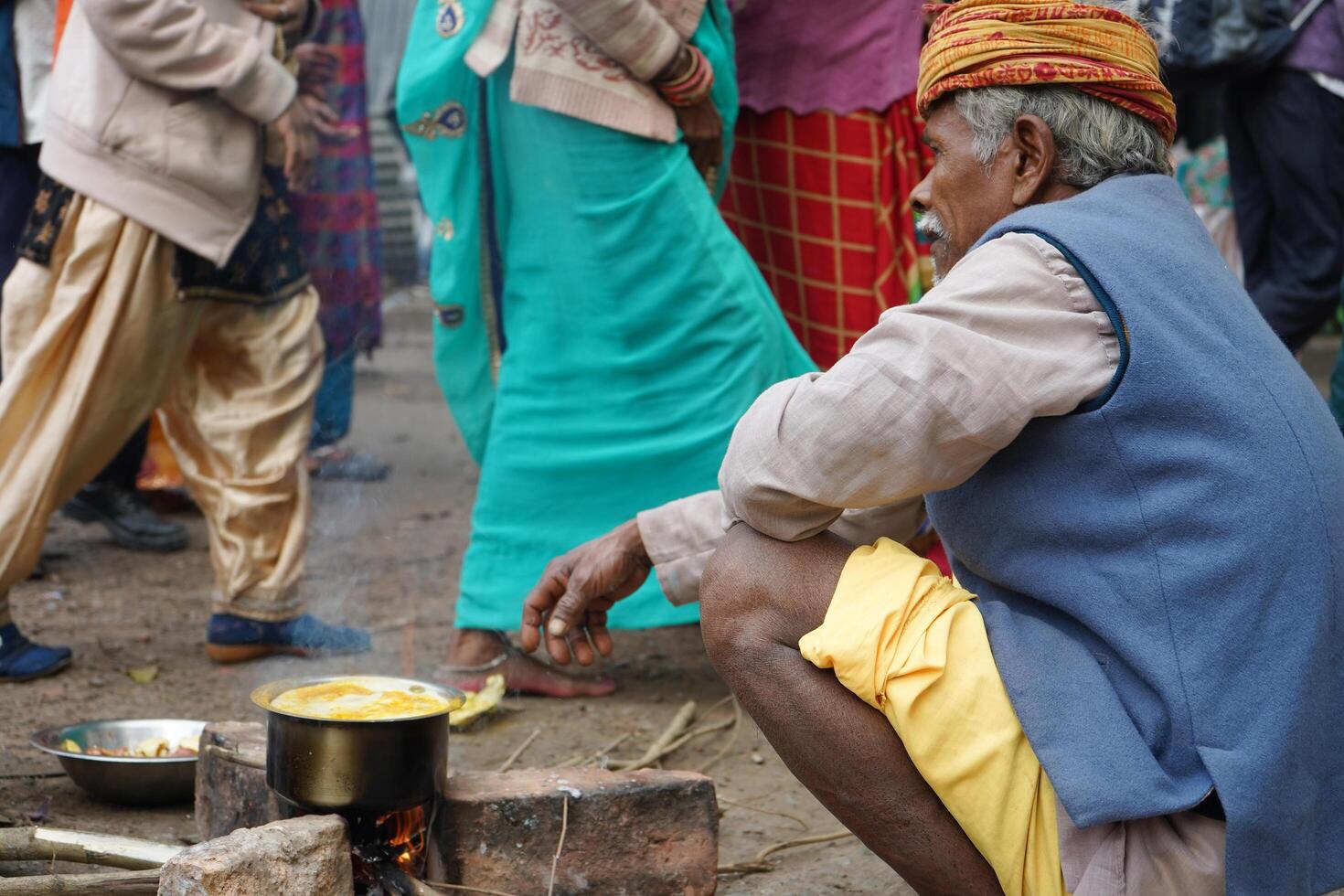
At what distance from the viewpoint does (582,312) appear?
12.9 feet

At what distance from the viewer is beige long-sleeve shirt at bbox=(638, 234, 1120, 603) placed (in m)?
2.07

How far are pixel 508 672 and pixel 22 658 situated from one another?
1.23m

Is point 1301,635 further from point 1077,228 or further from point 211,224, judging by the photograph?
point 211,224

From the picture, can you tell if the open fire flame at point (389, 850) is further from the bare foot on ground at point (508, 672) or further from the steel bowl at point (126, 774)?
the bare foot on ground at point (508, 672)

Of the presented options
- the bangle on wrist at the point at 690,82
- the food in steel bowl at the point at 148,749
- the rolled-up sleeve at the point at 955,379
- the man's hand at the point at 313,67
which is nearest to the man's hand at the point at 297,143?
the man's hand at the point at 313,67

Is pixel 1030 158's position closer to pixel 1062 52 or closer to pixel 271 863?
pixel 1062 52

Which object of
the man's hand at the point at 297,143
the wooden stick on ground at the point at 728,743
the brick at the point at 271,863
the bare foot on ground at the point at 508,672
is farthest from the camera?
the man's hand at the point at 297,143

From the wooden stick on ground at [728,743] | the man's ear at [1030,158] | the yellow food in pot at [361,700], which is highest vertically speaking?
the man's ear at [1030,158]

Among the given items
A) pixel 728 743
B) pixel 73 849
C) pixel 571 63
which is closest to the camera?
pixel 73 849

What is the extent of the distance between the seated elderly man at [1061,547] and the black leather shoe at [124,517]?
3.55 metres

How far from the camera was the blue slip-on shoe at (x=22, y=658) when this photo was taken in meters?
3.89

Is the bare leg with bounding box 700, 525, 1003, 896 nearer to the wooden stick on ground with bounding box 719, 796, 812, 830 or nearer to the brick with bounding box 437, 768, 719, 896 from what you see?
the brick with bounding box 437, 768, 719, 896

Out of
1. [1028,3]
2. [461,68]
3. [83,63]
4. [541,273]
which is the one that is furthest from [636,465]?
[1028,3]

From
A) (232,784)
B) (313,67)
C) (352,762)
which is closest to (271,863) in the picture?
(352,762)
